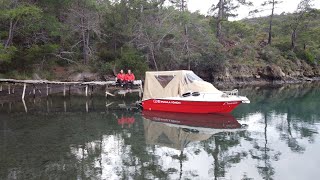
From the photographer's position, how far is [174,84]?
57.5ft

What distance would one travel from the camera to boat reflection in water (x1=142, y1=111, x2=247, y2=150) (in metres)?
12.4

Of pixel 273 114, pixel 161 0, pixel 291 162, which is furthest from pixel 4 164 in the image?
pixel 161 0

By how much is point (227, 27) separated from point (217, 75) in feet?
38.6

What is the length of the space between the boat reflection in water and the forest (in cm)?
1286

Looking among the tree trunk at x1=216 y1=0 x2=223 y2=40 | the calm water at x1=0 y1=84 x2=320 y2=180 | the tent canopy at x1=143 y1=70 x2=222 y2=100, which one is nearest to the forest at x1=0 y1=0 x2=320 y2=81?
the tree trunk at x1=216 y1=0 x2=223 y2=40

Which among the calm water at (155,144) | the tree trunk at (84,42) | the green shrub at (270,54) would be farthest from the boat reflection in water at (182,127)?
the green shrub at (270,54)

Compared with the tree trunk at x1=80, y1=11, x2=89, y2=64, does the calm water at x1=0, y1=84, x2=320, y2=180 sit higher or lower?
lower

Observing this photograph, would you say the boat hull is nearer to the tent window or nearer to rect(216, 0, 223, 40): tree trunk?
the tent window

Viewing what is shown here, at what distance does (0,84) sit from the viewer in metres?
25.1

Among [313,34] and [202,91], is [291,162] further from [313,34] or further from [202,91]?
[313,34]

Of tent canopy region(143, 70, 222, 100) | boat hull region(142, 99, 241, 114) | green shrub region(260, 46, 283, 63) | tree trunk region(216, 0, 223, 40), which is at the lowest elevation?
boat hull region(142, 99, 241, 114)

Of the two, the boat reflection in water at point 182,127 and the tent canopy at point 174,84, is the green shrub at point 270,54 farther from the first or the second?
the boat reflection in water at point 182,127

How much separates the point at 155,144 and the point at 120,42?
25.3 metres

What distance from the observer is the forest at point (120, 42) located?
2728 cm
